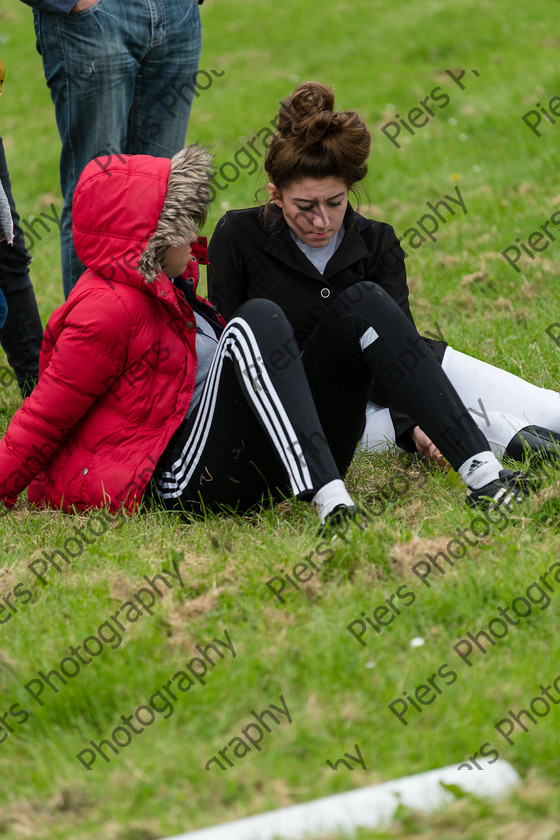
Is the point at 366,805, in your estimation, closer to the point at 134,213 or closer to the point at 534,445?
the point at 534,445

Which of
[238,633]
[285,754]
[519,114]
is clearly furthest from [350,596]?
[519,114]

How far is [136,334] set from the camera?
3.00m

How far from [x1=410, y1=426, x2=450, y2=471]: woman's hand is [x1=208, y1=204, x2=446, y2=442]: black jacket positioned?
0.13 feet

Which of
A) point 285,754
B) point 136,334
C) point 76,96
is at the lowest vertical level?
point 285,754

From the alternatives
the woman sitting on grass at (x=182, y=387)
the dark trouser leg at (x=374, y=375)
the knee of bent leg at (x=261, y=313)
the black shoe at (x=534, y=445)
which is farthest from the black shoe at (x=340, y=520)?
the black shoe at (x=534, y=445)

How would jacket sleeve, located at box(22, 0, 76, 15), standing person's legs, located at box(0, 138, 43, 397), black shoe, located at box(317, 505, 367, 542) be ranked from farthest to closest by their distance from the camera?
standing person's legs, located at box(0, 138, 43, 397), jacket sleeve, located at box(22, 0, 76, 15), black shoe, located at box(317, 505, 367, 542)

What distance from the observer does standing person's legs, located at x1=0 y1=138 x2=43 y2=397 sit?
426 cm

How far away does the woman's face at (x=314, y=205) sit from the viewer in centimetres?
329

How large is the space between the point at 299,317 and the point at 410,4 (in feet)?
36.1

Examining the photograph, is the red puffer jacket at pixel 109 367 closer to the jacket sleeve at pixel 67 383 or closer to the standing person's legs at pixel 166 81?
the jacket sleeve at pixel 67 383

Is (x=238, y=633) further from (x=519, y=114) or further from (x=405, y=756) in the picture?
(x=519, y=114)

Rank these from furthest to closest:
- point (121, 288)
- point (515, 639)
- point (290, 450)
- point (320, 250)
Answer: point (320, 250) < point (121, 288) < point (290, 450) < point (515, 639)

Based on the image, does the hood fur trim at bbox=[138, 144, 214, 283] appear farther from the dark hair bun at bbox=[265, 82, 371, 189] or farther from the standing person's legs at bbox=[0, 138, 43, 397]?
the standing person's legs at bbox=[0, 138, 43, 397]

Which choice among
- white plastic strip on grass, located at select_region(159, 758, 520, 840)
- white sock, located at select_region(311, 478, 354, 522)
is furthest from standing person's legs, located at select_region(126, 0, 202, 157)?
white plastic strip on grass, located at select_region(159, 758, 520, 840)
